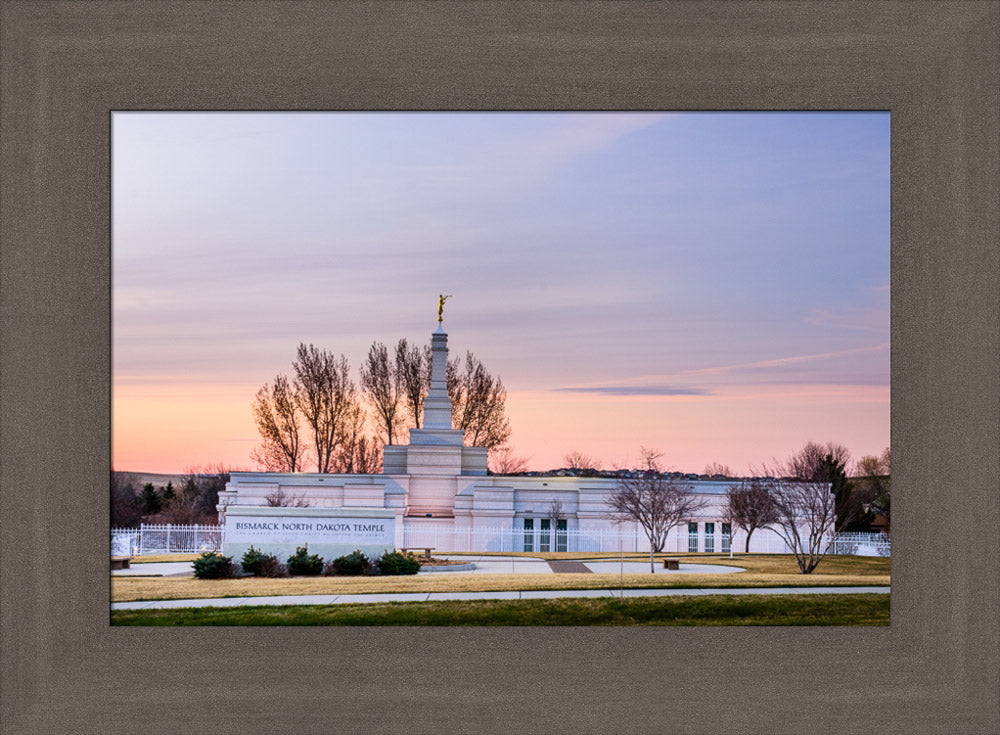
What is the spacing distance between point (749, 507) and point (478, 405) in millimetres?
6846

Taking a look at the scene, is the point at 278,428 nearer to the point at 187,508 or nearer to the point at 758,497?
the point at 187,508

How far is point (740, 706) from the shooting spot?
6.05 m

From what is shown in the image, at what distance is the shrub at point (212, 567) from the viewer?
1370 cm

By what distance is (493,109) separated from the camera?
602cm

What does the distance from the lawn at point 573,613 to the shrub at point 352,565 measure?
16.2 feet

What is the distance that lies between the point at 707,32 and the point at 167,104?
10.6 ft

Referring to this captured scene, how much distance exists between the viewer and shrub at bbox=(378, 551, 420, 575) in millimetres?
14664

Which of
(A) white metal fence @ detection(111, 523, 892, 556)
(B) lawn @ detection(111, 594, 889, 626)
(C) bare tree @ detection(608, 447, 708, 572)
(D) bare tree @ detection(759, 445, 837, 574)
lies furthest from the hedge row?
(A) white metal fence @ detection(111, 523, 892, 556)

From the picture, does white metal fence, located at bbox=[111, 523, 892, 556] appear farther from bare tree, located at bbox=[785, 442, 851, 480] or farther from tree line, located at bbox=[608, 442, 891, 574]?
bare tree, located at bbox=[785, 442, 851, 480]

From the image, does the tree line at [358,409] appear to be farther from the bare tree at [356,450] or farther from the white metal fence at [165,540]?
the white metal fence at [165,540]

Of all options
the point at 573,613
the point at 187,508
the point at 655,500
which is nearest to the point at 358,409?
the point at 187,508

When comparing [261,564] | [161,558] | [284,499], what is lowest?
[161,558]

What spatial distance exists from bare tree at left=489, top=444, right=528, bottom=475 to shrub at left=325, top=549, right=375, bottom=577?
9830 millimetres

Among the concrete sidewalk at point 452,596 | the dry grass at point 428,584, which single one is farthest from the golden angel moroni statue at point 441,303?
the concrete sidewalk at point 452,596
